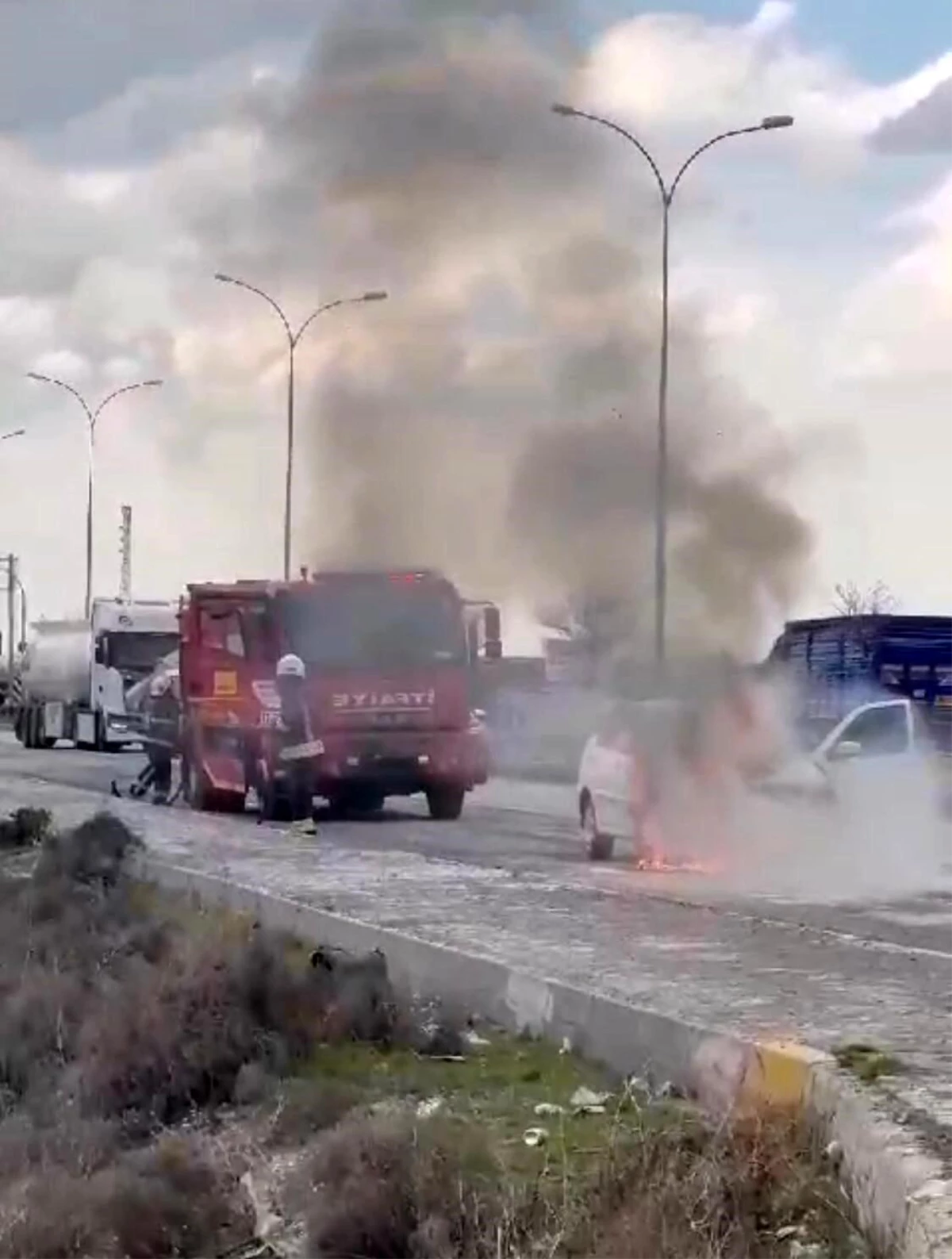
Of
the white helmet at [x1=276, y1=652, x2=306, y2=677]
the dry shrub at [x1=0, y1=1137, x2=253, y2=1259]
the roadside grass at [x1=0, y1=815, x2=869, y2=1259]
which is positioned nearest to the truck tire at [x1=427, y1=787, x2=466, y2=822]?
the white helmet at [x1=276, y1=652, x2=306, y2=677]

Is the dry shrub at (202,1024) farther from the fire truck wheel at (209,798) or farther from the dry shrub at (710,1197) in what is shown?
the fire truck wheel at (209,798)

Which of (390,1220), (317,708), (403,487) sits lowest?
(390,1220)

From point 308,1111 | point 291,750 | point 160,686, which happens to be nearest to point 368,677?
point 291,750

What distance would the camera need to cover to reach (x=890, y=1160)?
6984 millimetres

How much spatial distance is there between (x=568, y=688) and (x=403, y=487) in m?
7.65

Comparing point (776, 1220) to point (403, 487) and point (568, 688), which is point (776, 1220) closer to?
point (403, 487)

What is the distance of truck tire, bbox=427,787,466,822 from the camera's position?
27239 mm

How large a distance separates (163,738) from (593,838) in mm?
10716

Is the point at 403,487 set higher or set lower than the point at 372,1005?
higher

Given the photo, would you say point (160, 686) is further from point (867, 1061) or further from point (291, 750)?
point (867, 1061)

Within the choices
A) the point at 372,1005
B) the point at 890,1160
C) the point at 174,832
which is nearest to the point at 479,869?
the point at 174,832

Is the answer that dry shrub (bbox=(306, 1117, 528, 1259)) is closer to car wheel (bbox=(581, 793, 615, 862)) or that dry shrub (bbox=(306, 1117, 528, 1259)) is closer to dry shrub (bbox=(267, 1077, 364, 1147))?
dry shrub (bbox=(267, 1077, 364, 1147))

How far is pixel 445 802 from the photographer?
27.5 m

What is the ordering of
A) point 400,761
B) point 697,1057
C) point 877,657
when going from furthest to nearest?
point 877,657 → point 400,761 → point 697,1057
